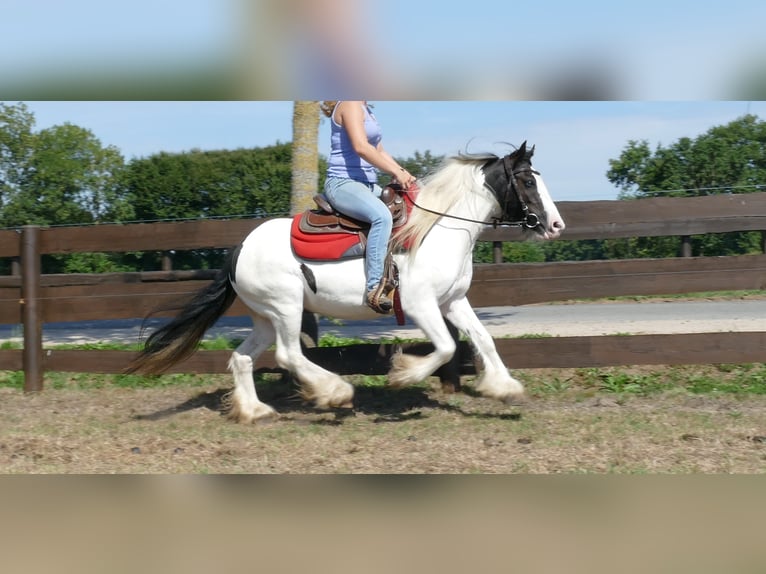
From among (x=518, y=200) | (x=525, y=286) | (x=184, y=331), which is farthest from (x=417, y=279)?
(x=184, y=331)

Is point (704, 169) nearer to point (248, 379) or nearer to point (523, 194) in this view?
point (523, 194)

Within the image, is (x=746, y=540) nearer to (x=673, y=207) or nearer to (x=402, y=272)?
(x=402, y=272)

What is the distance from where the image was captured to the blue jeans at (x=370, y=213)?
20.0 ft

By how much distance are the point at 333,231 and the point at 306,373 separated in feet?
3.58

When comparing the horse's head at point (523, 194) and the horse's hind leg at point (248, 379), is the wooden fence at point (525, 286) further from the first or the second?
the horse's head at point (523, 194)

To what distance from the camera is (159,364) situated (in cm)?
676

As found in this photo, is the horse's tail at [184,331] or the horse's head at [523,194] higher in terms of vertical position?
the horse's head at [523,194]

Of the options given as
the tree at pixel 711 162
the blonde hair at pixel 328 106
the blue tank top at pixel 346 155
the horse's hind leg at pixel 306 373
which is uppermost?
the tree at pixel 711 162

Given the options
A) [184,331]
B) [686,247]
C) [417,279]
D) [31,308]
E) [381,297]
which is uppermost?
[686,247]

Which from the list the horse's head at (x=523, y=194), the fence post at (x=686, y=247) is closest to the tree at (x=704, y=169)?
the fence post at (x=686, y=247)

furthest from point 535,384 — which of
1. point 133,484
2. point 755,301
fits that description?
point 755,301

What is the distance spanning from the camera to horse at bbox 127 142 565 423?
20.4 feet

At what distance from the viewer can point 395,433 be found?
598 cm

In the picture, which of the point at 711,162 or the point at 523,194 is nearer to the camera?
the point at 523,194
